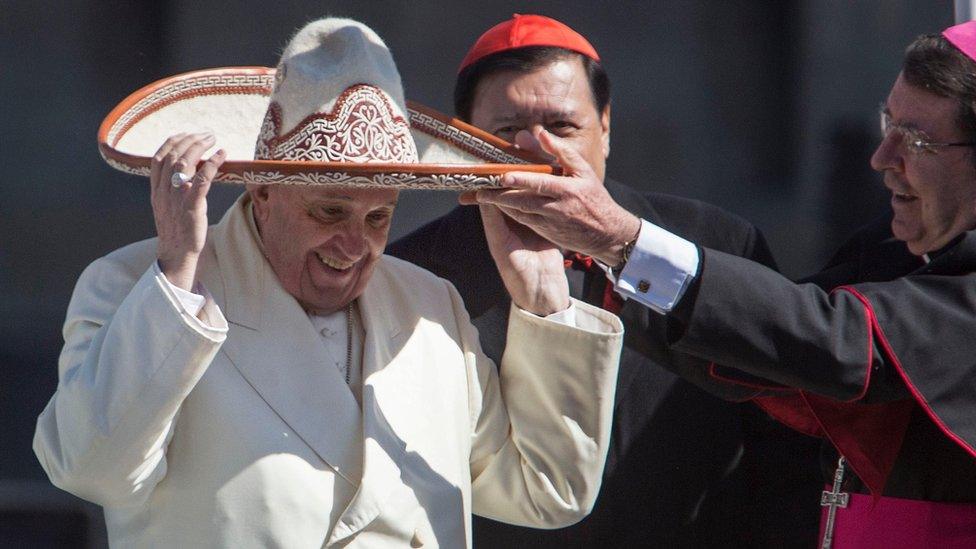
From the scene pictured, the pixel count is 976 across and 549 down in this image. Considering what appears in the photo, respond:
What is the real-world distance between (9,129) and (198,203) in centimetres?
190

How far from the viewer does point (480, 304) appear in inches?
135

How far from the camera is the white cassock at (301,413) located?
2193 mm

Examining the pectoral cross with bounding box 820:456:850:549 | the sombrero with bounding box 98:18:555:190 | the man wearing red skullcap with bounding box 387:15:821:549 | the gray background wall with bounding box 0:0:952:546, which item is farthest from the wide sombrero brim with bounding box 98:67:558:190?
the gray background wall with bounding box 0:0:952:546

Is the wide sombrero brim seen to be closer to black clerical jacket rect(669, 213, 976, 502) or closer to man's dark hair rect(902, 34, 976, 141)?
black clerical jacket rect(669, 213, 976, 502)

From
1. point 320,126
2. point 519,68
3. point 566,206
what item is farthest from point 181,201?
point 519,68

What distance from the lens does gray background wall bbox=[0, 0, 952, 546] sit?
12.6 ft

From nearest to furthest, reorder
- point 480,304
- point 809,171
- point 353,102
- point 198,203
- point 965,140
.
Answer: point 198,203, point 353,102, point 965,140, point 480,304, point 809,171

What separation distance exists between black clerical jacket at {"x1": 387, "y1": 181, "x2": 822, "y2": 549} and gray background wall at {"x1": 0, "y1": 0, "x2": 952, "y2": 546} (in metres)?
0.70

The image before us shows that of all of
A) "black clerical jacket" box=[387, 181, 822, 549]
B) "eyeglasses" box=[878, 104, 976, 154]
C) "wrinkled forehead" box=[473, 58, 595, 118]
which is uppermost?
"eyeglasses" box=[878, 104, 976, 154]

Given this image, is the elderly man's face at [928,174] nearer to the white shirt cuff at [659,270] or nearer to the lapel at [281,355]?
the white shirt cuff at [659,270]

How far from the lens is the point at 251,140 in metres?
2.70

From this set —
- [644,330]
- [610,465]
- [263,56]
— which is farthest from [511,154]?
[263,56]

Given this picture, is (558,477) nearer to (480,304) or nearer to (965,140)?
(480,304)

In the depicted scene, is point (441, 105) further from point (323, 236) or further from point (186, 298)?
point (186, 298)
